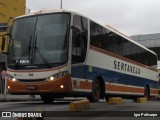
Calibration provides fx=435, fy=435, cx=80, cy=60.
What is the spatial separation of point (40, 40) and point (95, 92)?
3.61 m

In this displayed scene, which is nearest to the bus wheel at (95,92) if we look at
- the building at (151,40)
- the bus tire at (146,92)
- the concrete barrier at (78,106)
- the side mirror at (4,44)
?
the side mirror at (4,44)

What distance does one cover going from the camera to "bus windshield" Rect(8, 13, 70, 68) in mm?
15391

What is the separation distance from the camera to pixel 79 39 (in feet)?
53.6

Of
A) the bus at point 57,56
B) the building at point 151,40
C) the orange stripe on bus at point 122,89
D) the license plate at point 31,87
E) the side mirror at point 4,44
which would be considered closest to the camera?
the bus at point 57,56

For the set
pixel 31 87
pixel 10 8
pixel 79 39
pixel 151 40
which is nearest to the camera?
pixel 31 87

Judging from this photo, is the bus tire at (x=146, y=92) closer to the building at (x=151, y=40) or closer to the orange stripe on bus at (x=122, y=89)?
the orange stripe on bus at (x=122, y=89)

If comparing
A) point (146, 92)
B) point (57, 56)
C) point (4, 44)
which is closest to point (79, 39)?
point (57, 56)

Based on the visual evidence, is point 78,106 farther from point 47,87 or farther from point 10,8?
point 10,8

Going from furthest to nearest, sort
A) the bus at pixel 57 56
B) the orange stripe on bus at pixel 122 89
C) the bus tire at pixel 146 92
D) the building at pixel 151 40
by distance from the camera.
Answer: the building at pixel 151 40 < the bus tire at pixel 146 92 < the orange stripe on bus at pixel 122 89 < the bus at pixel 57 56

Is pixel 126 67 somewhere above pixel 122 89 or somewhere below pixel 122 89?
above

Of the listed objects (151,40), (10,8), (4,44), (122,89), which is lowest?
(122,89)

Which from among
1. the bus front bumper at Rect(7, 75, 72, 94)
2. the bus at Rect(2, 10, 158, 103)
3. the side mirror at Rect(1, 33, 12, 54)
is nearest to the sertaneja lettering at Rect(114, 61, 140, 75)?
the bus at Rect(2, 10, 158, 103)

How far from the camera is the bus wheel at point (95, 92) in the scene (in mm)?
17531

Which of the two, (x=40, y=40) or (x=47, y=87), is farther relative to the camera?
(x=40, y=40)
